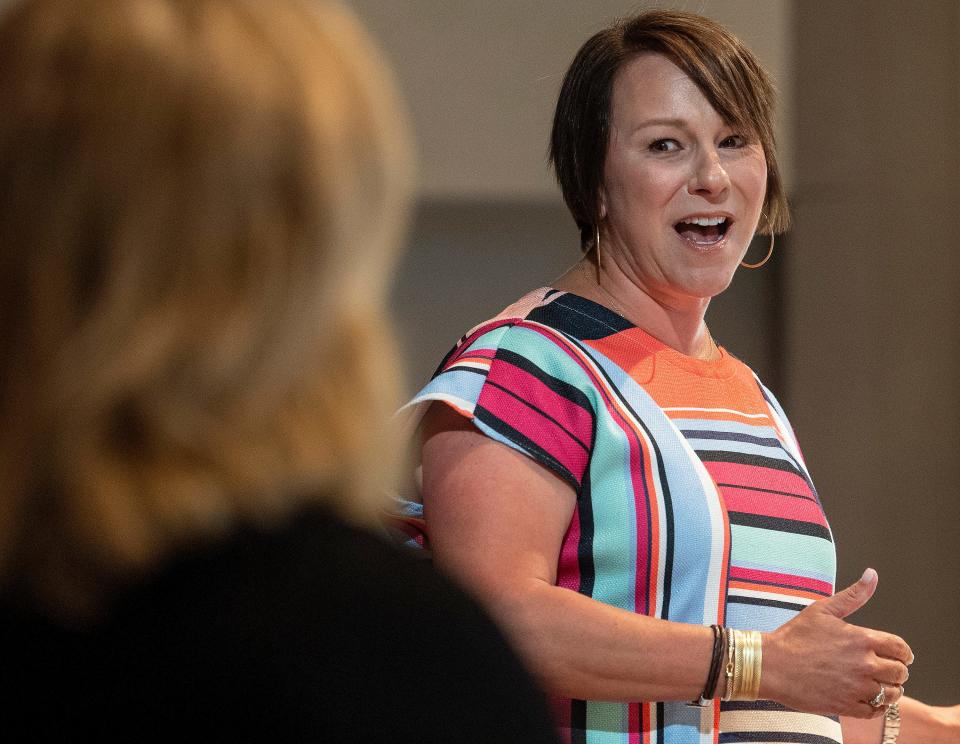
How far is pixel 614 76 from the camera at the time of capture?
156 cm

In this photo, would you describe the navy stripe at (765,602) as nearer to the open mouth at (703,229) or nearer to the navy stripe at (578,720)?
the navy stripe at (578,720)

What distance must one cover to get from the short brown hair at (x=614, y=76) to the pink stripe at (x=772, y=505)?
389 mm

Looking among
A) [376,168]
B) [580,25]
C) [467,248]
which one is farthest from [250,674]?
[580,25]

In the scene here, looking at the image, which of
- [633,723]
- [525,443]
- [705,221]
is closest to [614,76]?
[705,221]

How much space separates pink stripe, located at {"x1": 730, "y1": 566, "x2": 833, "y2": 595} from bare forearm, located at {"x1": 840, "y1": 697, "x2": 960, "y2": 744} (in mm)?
244

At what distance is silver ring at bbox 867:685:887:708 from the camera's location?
4.29ft

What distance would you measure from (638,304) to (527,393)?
267 millimetres

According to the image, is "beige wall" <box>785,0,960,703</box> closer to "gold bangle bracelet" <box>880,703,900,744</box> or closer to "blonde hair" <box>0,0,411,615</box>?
"gold bangle bracelet" <box>880,703,900,744</box>

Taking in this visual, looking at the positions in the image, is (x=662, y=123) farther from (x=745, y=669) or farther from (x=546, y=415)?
(x=745, y=669)

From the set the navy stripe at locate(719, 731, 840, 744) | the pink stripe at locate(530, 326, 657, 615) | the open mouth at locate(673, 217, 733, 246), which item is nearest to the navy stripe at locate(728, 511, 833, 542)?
the pink stripe at locate(530, 326, 657, 615)

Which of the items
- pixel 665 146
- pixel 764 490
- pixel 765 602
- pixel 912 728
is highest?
pixel 665 146

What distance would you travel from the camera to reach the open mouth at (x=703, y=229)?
1.55 metres

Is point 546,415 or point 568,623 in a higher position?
point 546,415

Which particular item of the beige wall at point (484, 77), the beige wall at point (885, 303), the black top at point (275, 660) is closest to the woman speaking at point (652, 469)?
the black top at point (275, 660)
